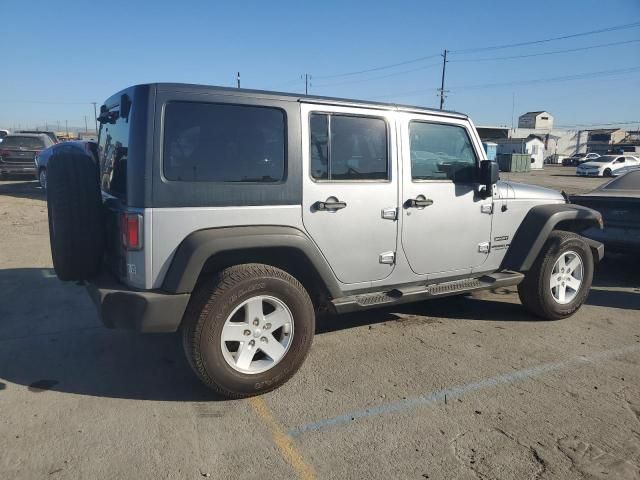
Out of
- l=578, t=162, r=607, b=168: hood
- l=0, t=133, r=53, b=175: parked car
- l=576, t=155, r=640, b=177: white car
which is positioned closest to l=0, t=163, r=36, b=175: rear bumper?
l=0, t=133, r=53, b=175: parked car

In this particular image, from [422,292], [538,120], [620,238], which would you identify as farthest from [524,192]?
[538,120]

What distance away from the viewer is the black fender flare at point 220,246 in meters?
3.05

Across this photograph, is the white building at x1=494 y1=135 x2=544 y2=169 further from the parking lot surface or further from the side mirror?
the parking lot surface

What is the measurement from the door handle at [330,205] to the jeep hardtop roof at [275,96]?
71 cm

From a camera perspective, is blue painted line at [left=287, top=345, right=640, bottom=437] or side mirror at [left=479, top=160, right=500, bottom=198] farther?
side mirror at [left=479, top=160, right=500, bottom=198]

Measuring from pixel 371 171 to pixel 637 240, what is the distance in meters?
4.38

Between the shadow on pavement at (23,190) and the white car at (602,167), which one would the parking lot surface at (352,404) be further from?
the white car at (602,167)

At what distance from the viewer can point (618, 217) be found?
6484 mm

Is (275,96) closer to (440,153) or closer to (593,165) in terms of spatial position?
(440,153)

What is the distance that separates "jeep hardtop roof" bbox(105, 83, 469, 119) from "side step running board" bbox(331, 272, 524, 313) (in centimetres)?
147

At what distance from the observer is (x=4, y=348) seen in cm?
402

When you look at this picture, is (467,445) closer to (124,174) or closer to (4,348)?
(124,174)

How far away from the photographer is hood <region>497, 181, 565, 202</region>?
4633 millimetres

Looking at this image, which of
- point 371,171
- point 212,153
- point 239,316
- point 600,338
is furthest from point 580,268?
point 212,153
